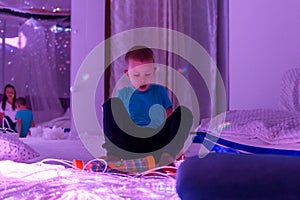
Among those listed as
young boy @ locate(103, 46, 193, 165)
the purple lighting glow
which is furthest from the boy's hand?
the purple lighting glow

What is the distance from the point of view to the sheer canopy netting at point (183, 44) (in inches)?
144

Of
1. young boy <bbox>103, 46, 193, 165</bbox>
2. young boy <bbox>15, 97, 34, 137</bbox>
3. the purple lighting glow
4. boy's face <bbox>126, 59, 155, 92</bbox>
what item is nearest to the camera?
the purple lighting glow

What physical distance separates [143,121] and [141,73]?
215mm

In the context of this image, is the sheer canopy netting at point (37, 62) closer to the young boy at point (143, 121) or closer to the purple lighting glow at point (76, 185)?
the young boy at point (143, 121)

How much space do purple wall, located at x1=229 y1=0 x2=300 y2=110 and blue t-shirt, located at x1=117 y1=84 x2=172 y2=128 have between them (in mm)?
911

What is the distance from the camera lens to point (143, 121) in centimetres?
196

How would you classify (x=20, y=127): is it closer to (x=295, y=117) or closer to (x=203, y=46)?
(x=203, y=46)

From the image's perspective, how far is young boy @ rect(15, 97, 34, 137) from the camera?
3550mm

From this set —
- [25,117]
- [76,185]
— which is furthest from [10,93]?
[76,185]

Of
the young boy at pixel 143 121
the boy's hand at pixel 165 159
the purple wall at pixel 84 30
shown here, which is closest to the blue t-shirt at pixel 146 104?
the young boy at pixel 143 121

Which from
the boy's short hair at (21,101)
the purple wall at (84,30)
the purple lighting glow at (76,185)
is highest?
the purple wall at (84,30)

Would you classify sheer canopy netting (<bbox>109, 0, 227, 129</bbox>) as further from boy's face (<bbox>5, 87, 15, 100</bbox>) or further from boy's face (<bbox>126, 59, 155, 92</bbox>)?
boy's face (<bbox>126, 59, 155, 92</bbox>)

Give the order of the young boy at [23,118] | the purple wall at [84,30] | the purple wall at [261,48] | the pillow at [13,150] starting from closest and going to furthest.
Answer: the pillow at [13,150] → the purple wall at [261,48] → the young boy at [23,118] → the purple wall at [84,30]

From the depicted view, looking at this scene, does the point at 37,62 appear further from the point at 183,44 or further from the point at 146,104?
the point at 146,104
